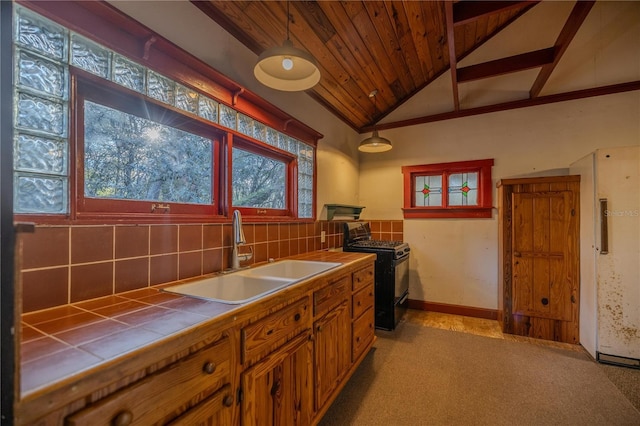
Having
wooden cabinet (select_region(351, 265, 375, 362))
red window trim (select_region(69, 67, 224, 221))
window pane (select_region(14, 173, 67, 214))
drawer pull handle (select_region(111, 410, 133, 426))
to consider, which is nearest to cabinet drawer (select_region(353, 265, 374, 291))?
wooden cabinet (select_region(351, 265, 375, 362))

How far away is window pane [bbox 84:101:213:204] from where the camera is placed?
4.05 ft

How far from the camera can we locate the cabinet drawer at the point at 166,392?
0.63 metres

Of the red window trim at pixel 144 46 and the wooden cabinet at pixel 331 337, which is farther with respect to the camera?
the wooden cabinet at pixel 331 337

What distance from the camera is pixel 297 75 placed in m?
1.62

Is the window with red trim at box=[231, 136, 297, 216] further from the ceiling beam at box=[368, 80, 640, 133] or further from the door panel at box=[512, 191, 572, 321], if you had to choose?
the door panel at box=[512, 191, 572, 321]

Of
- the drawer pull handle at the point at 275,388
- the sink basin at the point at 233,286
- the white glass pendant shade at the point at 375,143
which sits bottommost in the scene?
the drawer pull handle at the point at 275,388

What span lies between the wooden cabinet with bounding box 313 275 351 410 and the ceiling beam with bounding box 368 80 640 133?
106 inches

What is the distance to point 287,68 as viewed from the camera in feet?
4.84

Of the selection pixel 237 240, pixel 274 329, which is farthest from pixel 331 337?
pixel 237 240

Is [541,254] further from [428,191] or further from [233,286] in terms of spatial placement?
[233,286]

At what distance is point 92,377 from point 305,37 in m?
2.36

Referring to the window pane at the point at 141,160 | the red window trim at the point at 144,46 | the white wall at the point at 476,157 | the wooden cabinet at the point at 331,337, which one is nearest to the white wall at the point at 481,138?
the white wall at the point at 476,157

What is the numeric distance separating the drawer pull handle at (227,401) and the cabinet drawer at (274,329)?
0.12 m

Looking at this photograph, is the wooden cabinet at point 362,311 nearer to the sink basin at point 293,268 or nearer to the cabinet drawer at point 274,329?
the sink basin at point 293,268
